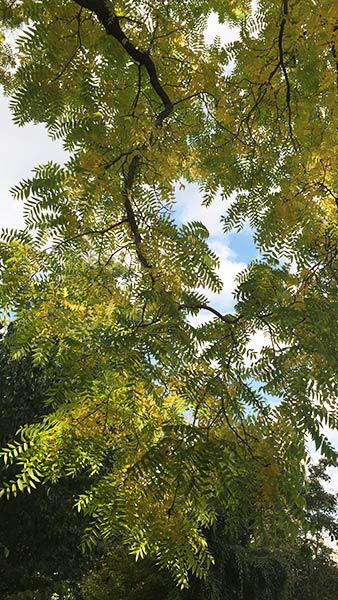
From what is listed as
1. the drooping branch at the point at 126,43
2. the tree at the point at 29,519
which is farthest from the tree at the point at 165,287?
the tree at the point at 29,519

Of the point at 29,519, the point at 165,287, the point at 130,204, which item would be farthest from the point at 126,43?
the point at 29,519

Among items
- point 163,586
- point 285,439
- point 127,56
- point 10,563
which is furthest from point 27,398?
point 285,439

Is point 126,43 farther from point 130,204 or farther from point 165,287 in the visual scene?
point 165,287

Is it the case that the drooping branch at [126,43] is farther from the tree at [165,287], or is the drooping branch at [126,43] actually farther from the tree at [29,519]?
the tree at [29,519]

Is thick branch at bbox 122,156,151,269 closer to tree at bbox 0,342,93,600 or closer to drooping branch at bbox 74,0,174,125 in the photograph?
drooping branch at bbox 74,0,174,125

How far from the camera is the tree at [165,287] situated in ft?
3.97

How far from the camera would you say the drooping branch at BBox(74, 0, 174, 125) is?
206cm

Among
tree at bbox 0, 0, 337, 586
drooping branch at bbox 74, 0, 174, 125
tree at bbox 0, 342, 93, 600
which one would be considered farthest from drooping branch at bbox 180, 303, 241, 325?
tree at bbox 0, 342, 93, 600

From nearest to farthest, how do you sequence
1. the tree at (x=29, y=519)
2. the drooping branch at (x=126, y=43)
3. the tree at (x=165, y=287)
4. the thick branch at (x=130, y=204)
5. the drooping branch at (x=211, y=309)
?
the tree at (x=165, y=287) → the drooping branch at (x=211, y=309) → the thick branch at (x=130, y=204) → the drooping branch at (x=126, y=43) → the tree at (x=29, y=519)

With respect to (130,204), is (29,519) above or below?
below

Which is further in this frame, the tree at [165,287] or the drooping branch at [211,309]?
the drooping branch at [211,309]

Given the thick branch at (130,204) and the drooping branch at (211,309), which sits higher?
the thick branch at (130,204)

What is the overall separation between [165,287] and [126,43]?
1.18 meters

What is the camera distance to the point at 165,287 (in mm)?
1623
